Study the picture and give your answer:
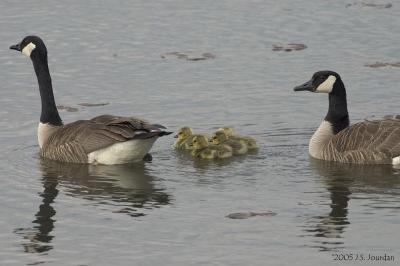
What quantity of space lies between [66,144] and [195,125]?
2.18 m

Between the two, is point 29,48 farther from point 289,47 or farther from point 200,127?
point 289,47

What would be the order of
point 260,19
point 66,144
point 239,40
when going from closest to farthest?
point 66,144
point 239,40
point 260,19

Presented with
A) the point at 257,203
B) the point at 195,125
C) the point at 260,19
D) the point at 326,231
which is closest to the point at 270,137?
the point at 195,125

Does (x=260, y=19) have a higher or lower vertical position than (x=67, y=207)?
higher

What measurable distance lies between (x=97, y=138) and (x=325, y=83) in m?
3.22

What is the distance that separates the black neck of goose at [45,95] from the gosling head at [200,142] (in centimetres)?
206

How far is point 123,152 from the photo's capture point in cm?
1605

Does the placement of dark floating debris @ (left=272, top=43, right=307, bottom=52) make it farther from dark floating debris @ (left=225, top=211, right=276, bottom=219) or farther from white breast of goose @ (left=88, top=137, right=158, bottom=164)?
dark floating debris @ (left=225, top=211, right=276, bottom=219)

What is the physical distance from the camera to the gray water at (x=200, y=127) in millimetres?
12328

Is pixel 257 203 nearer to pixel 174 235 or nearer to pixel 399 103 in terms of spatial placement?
pixel 174 235

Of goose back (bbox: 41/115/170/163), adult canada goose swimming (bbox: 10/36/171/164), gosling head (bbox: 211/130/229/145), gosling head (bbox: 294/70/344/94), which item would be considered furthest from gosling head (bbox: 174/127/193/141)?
gosling head (bbox: 294/70/344/94)

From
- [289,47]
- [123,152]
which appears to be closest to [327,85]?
[123,152]

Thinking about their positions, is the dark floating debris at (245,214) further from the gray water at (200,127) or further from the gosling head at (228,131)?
the gosling head at (228,131)

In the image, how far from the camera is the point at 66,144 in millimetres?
16406
